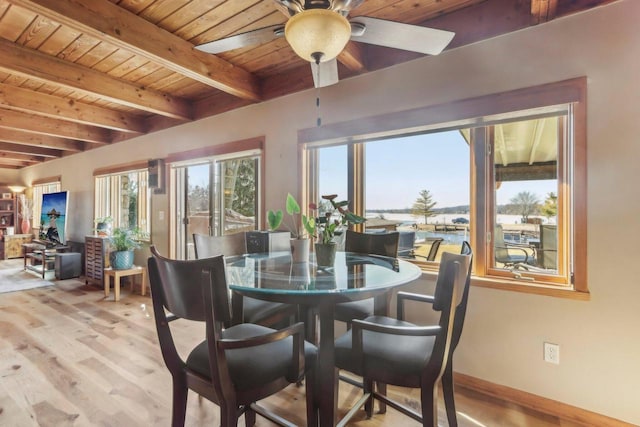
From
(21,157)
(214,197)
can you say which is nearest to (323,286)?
(214,197)

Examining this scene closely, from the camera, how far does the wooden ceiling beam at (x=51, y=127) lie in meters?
3.98

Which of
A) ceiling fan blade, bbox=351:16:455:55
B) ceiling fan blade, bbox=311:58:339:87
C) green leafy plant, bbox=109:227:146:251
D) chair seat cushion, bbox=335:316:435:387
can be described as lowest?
chair seat cushion, bbox=335:316:435:387

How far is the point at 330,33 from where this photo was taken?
1271 mm

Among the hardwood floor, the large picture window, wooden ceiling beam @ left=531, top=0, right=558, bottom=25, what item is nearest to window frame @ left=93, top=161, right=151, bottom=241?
the large picture window

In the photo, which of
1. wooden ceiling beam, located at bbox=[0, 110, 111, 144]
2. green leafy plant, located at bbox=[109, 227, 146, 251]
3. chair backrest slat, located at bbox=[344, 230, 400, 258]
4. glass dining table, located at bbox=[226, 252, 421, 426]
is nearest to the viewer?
glass dining table, located at bbox=[226, 252, 421, 426]

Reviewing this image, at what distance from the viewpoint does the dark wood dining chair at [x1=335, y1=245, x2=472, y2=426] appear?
1.23m

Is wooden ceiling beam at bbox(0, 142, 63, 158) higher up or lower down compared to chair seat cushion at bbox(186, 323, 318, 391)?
higher up

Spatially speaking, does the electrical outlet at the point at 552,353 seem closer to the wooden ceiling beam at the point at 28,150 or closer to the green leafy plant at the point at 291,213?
the green leafy plant at the point at 291,213

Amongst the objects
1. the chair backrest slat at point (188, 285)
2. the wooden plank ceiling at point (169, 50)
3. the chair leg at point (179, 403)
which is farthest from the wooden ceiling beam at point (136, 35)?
the chair leg at point (179, 403)

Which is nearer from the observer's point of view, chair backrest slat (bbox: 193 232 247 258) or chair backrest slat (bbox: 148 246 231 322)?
chair backrest slat (bbox: 148 246 231 322)

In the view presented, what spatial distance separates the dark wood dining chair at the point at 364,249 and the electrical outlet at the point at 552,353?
1035 millimetres

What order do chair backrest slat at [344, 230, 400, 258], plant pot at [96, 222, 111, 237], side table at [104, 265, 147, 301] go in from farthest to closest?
plant pot at [96, 222, 111, 237] < side table at [104, 265, 147, 301] < chair backrest slat at [344, 230, 400, 258]

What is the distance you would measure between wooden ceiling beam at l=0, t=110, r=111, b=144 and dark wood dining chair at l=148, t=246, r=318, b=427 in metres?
4.35

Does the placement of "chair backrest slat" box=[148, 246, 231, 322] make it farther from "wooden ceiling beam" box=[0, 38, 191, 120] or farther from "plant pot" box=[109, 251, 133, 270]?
"plant pot" box=[109, 251, 133, 270]
